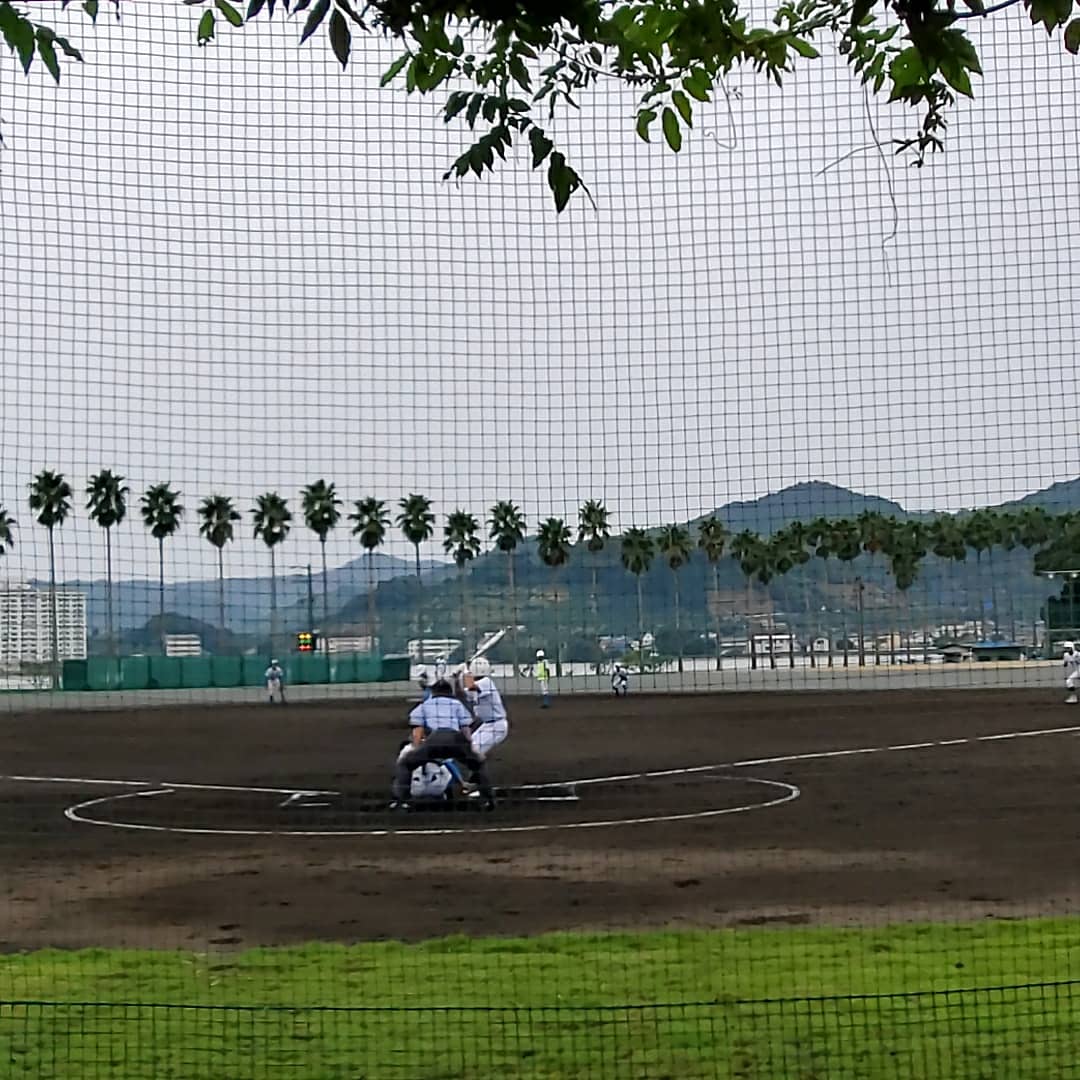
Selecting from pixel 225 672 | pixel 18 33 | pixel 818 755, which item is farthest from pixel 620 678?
pixel 225 672

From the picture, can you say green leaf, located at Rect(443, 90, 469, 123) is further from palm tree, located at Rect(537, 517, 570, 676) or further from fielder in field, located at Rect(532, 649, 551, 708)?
fielder in field, located at Rect(532, 649, 551, 708)

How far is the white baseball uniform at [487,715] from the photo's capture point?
58.3 ft

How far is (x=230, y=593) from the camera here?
10445 millimetres

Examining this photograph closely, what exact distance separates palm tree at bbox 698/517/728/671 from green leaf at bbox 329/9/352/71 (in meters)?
6.10

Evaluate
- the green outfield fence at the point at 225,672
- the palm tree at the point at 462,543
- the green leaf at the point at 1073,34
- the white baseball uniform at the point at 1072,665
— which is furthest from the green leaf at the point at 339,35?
the white baseball uniform at the point at 1072,665

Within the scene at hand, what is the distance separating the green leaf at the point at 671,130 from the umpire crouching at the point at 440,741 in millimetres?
11721

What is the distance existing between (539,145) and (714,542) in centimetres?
614

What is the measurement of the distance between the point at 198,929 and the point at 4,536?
3003 mm

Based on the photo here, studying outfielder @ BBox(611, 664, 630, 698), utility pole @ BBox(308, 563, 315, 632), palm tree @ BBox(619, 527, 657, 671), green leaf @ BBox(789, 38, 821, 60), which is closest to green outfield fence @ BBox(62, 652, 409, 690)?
outfielder @ BBox(611, 664, 630, 698)

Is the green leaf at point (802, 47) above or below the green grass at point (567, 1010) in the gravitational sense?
above

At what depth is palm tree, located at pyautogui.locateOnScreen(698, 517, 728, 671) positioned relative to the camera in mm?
9898

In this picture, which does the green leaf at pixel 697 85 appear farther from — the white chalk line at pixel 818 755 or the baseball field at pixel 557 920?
the white chalk line at pixel 818 755

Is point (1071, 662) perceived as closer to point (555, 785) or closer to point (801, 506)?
point (555, 785)

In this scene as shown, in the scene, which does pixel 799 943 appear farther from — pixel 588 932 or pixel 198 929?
pixel 198 929
